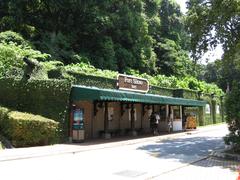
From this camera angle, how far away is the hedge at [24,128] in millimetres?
18609

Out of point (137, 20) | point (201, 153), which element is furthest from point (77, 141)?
point (137, 20)

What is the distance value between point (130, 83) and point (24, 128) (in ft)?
34.6

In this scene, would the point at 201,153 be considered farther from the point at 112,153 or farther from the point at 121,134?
the point at 121,134

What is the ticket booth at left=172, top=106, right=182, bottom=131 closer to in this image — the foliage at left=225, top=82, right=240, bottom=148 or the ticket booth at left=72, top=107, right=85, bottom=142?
the ticket booth at left=72, top=107, right=85, bottom=142

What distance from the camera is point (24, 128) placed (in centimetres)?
1872

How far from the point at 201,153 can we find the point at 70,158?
640 centimetres

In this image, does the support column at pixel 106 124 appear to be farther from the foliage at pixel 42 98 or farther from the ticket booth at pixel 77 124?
the foliage at pixel 42 98

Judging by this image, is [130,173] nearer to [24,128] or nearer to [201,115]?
[24,128]

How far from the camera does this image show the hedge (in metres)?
18.6

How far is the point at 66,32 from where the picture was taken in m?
45.6

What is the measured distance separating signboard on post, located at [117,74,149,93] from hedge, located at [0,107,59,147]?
8008 millimetres

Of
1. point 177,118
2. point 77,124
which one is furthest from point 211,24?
point 177,118

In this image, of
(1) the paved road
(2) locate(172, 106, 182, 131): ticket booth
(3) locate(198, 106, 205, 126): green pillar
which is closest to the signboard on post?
(2) locate(172, 106, 182, 131): ticket booth

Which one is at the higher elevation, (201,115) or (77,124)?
(201,115)
